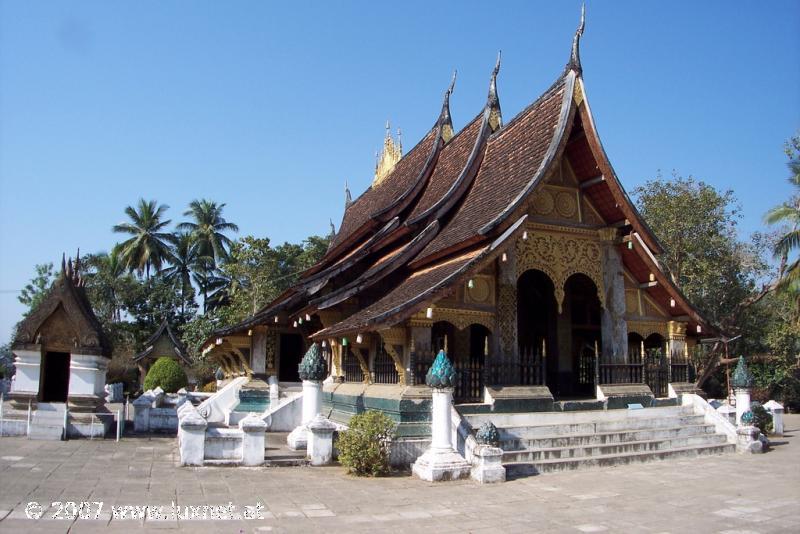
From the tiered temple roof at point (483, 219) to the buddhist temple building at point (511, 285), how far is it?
0.12 ft

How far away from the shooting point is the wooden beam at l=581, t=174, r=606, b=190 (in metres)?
12.0

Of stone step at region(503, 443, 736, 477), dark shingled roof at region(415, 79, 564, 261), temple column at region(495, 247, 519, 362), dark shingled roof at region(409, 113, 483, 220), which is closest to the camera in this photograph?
stone step at region(503, 443, 736, 477)

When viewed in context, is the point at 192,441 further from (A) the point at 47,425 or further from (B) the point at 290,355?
(B) the point at 290,355

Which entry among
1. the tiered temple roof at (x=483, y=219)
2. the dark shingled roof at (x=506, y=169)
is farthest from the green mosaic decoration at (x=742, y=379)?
the dark shingled roof at (x=506, y=169)

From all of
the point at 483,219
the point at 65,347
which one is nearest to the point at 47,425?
the point at 65,347

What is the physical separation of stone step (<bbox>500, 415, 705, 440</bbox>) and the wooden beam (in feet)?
14.9

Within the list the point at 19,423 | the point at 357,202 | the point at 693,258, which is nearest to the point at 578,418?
the point at 19,423

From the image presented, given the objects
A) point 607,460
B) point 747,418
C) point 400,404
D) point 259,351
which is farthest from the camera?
point 259,351

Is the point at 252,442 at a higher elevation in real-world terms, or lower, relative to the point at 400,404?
lower

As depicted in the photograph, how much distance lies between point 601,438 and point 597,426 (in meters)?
0.39

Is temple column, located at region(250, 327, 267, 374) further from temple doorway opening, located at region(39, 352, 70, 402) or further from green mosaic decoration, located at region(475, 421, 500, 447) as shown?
green mosaic decoration, located at region(475, 421, 500, 447)

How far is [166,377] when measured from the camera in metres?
28.2

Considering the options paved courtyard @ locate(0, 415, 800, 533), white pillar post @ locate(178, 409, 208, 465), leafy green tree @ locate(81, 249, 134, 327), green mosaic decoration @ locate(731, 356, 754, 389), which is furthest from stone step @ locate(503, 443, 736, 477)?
leafy green tree @ locate(81, 249, 134, 327)

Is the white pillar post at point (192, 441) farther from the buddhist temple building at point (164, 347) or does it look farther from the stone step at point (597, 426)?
the buddhist temple building at point (164, 347)
